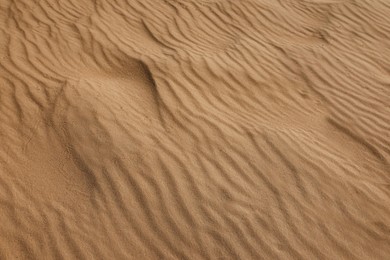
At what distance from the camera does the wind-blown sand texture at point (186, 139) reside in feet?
8.64

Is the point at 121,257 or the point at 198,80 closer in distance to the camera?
the point at 121,257

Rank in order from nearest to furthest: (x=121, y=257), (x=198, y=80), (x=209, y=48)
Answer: (x=121, y=257)
(x=198, y=80)
(x=209, y=48)

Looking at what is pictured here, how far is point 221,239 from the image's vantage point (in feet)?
8.61

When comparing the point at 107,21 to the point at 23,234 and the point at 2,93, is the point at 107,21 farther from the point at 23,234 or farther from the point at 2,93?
the point at 23,234

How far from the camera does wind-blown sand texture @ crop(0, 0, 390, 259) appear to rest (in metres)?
2.63

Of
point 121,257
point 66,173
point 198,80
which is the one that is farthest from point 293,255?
point 198,80

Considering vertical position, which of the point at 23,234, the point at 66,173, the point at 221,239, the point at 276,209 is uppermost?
the point at 276,209

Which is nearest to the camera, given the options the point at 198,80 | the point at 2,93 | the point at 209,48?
the point at 2,93

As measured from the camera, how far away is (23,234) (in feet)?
8.16

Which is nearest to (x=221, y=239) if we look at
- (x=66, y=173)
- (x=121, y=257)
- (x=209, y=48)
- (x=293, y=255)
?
(x=293, y=255)

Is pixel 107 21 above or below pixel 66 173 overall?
above

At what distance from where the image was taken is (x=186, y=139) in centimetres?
335

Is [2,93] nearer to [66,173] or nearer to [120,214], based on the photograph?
[66,173]

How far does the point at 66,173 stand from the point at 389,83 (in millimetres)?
3969
